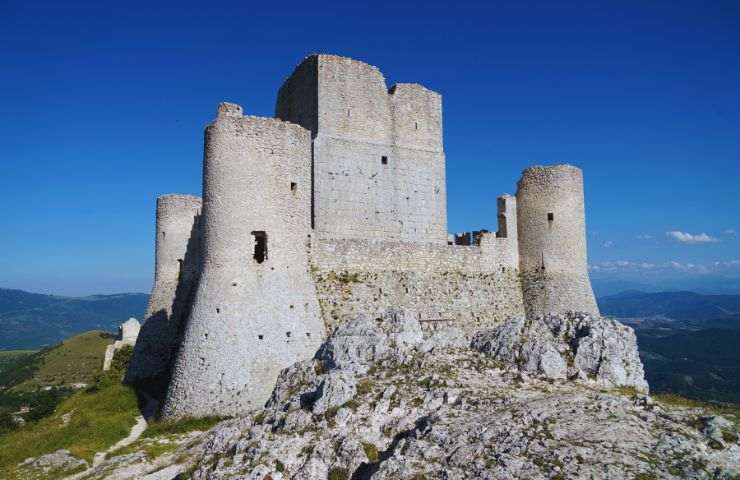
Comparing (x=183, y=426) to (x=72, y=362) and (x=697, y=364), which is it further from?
(x=697, y=364)

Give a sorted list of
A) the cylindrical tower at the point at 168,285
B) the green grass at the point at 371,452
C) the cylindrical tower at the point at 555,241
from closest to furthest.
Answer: the green grass at the point at 371,452 < the cylindrical tower at the point at 168,285 < the cylindrical tower at the point at 555,241

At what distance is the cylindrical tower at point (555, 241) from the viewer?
26.4m

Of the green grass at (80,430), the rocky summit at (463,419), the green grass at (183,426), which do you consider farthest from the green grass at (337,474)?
the green grass at (80,430)

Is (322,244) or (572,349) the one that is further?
(322,244)

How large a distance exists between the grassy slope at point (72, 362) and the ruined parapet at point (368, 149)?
30.0 metres

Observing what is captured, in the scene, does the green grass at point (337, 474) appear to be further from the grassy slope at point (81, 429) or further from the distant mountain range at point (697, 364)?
the distant mountain range at point (697, 364)

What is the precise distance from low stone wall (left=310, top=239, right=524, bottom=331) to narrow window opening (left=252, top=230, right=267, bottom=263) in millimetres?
2283

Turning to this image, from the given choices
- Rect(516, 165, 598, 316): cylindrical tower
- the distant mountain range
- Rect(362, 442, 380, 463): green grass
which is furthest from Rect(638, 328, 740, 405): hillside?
Rect(362, 442, 380, 463): green grass

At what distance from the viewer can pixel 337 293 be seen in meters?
21.5

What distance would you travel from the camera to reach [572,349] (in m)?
14.0

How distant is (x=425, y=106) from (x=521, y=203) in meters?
6.69

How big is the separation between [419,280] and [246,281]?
26.0ft

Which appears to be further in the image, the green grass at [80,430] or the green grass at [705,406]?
the green grass at [80,430]

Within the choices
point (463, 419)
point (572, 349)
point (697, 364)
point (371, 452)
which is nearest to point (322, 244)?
point (572, 349)
